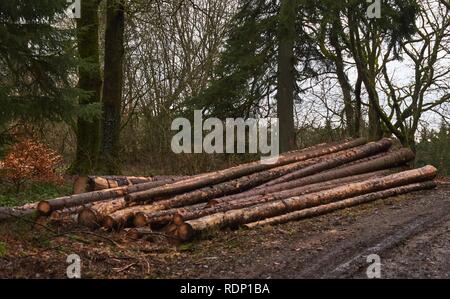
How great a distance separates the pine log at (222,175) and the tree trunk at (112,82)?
5.96 metres

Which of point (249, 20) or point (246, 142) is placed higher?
point (249, 20)

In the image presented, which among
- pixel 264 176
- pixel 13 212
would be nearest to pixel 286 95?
pixel 264 176

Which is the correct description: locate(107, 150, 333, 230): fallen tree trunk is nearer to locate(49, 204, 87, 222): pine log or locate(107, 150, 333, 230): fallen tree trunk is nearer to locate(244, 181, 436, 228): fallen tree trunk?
locate(49, 204, 87, 222): pine log

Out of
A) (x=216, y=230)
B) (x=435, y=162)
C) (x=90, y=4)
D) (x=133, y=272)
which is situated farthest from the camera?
(x=435, y=162)

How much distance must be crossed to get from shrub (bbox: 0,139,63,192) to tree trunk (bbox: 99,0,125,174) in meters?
2.67

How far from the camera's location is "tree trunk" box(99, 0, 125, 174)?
16250 millimetres

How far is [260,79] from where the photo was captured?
16.8 m

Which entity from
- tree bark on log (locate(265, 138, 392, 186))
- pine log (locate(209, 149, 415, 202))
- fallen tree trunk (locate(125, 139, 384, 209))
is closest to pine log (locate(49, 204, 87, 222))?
fallen tree trunk (locate(125, 139, 384, 209))

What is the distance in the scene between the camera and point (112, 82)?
16.4 meters

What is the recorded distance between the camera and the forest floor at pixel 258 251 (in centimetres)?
637
